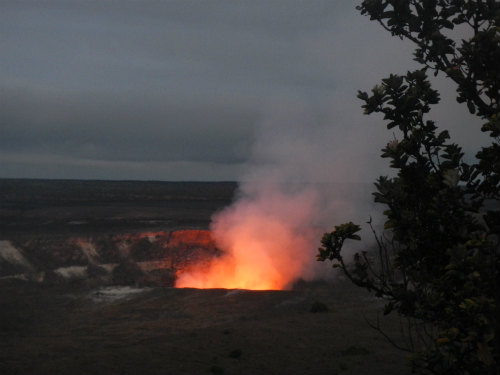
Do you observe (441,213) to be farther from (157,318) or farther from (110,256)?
(110,256)

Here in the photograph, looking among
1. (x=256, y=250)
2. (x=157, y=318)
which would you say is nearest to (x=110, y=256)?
(x=256, y=250)

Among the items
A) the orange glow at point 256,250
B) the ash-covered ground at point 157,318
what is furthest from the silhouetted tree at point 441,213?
the orange glow at point 256,250

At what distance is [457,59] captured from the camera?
18.6 feet

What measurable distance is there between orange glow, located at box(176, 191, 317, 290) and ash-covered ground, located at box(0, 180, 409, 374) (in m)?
1.52

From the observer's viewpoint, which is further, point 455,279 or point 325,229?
point 325,229

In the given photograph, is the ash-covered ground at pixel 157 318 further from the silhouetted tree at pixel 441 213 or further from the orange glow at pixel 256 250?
the silhouetted tree at pixel 441 213

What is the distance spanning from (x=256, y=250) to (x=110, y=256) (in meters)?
10.7

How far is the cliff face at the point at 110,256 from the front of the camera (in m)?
31.6

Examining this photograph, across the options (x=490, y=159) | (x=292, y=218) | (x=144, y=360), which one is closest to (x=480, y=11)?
(x=490, y=159)

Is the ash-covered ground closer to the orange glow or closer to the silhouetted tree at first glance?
the orange glow

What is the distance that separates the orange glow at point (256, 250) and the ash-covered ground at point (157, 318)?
1517mm

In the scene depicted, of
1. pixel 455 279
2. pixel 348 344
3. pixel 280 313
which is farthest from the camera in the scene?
pixel 280 313

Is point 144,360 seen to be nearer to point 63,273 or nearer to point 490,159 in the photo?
point 490,159

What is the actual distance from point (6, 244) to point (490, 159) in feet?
117
